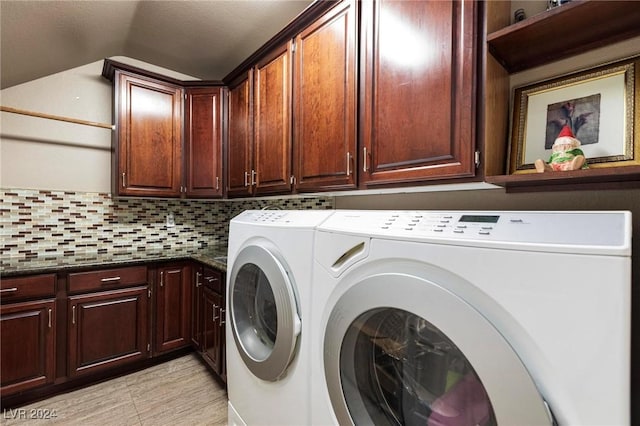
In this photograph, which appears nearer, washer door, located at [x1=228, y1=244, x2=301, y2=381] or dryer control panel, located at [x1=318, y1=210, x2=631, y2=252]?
dryer control panel, located at [x1=318, y1=210, x2=631, y2=252]

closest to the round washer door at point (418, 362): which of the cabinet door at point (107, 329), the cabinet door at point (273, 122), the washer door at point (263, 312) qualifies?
the washer door at point (263, 312)

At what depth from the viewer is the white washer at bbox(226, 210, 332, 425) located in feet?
3.37

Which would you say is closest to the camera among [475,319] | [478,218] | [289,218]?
[475,319]

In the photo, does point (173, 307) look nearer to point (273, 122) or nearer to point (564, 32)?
point (273, 122)

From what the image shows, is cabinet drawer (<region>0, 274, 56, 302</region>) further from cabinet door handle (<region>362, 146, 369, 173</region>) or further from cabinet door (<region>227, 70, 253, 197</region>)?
cabinet door handle (<region>362, 146, 369, 173</region>)

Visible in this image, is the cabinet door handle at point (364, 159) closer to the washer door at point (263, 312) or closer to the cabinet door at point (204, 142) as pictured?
the washer door at point (263, 312)

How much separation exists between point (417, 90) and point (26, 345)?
2.58 metres

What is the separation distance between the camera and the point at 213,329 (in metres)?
2.04

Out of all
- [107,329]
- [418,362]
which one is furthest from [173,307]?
[418,362]

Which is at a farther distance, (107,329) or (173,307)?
(173,307)

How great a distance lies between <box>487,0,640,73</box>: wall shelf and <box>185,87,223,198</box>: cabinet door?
80.3 inches

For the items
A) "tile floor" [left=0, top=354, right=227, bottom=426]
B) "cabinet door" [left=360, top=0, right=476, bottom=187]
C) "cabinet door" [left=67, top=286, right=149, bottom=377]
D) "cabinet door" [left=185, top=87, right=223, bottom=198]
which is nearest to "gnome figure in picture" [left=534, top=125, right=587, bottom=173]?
"cabinet door" [left=360, top=0, right=476, bottom=187]

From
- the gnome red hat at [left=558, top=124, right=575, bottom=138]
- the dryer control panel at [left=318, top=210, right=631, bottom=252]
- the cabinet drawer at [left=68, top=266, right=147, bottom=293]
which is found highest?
the gnome red hat at [left=558, top=124, right=575, bottom=138]

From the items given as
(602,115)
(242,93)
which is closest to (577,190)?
(602,115)
